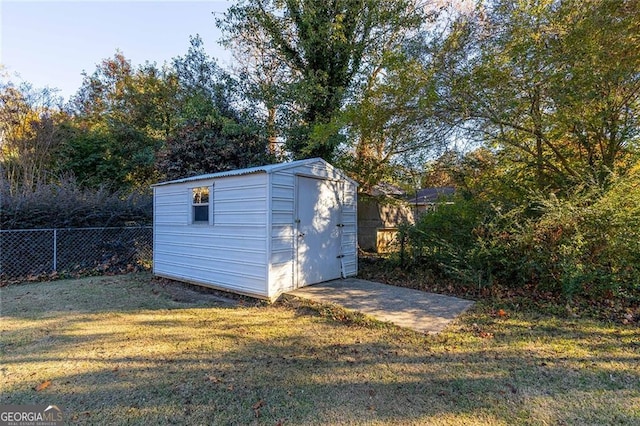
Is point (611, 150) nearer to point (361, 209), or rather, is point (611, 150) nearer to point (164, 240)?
point (361, 209)

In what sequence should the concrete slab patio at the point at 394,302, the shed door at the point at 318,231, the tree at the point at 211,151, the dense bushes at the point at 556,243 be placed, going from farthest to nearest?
the tree at the point at 211,151 < the shed door at the point at 318,231 < the dense bushes at the point at 556,243 < the concrete slab patio at the point at 394,302

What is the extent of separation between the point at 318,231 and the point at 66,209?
6206 mm

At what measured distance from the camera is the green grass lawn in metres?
2.36

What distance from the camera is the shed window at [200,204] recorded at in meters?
6.33

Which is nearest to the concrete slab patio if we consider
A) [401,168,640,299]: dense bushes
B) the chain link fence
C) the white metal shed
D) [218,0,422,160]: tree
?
the white metal shed

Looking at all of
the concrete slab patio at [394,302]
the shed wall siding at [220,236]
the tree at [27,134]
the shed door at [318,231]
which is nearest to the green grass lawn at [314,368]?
the concrete slab patio at [394,302]

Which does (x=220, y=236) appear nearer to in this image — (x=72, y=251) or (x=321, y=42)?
(x=72, y=251)

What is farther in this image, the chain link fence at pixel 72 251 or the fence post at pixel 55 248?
the fence post at pixel 55 248

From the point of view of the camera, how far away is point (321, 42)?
9125 millimetres

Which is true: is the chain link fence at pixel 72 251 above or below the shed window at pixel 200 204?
below

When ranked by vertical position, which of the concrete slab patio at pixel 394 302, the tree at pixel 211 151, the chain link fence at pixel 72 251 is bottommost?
the concrete slab patio at pixel 394 302

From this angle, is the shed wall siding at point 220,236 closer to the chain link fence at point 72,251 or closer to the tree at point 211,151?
the chain link fence at point 72,251

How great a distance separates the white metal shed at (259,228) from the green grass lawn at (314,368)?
1.00 metres

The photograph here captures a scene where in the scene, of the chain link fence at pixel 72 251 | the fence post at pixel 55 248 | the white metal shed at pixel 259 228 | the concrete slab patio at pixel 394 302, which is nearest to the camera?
the concrete slab patio at pixel 394 302
